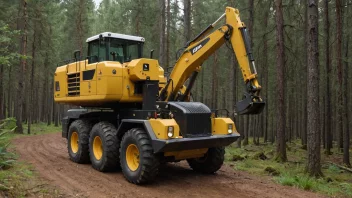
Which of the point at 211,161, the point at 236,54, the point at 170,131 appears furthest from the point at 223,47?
the point at 170,131

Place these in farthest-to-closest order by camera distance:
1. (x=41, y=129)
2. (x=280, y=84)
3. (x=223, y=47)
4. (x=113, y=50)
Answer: (x=223, y=47)
(x=41, y=129)
(x=280, y=84)
(x=113, y=50)

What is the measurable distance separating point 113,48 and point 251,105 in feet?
16.0

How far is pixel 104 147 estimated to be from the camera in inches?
339

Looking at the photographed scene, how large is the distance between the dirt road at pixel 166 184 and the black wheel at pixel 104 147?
9.6 inches

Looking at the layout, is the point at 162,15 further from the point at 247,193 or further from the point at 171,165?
the point at 247,193

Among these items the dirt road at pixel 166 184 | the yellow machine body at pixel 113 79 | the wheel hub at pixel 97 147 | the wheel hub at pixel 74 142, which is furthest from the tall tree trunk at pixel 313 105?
the wheel hub at pixel 74 142

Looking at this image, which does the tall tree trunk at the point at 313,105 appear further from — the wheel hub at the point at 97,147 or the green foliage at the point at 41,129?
the green foliage at the point at 41,129

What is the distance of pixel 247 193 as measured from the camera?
678 cm

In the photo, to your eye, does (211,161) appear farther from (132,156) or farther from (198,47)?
(198,47)

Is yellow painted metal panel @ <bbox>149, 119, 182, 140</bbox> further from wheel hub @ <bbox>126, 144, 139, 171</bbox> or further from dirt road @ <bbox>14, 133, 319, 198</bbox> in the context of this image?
dirt road @ <bbox>14, 133, 319, 198</bbox>

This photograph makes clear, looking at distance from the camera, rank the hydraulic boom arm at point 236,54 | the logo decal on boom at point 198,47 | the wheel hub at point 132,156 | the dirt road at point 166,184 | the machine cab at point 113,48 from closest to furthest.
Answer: the dirt road at point 166,184, the hydraulic boom arm at point 236,54, the wheel hub at point 132,156, the logo decal on boom at point 198,47, the machine cab at point 113,48

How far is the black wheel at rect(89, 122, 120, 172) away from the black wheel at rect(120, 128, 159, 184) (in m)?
0.67

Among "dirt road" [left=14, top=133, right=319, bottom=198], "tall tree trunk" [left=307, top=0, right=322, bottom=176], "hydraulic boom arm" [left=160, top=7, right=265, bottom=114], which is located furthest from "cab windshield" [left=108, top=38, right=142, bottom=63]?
"tall tree trunk" [left=307, top=0, right=322, bottom=176]

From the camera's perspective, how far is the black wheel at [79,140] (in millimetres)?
9883
